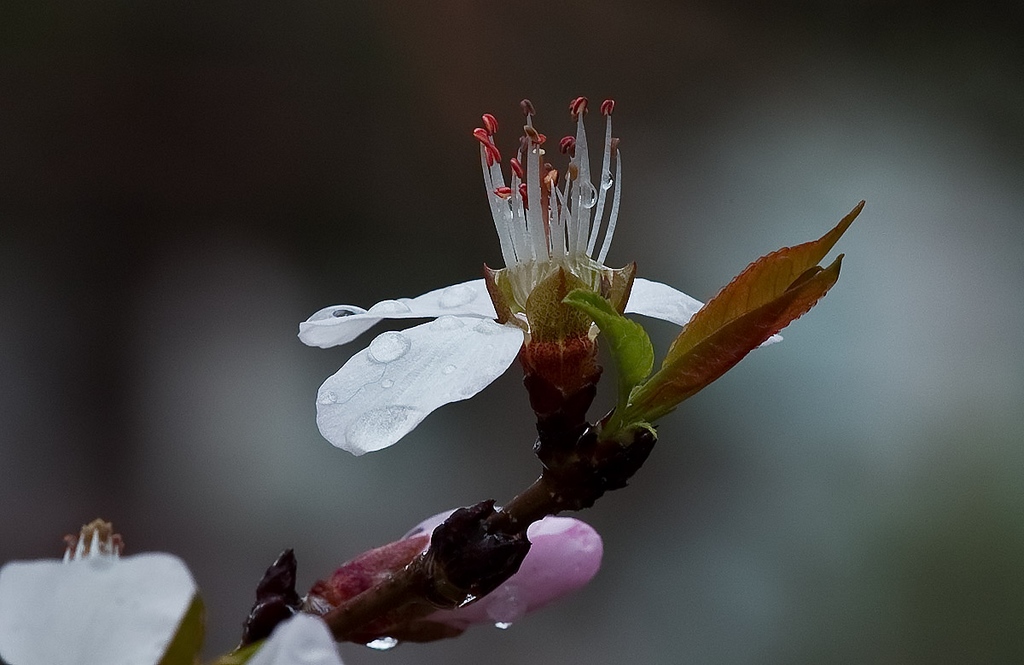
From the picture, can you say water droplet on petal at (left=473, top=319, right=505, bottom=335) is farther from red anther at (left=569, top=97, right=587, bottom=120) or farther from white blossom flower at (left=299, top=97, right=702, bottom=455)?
red anther at (left=569, top=97, right=587, bottom=120)

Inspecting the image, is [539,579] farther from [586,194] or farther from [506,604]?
[586,194]

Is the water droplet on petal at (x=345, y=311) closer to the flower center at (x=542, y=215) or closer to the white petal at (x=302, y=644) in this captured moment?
the flower center at (x=542, y=215)

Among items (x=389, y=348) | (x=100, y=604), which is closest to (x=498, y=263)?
(x=389, y=348)

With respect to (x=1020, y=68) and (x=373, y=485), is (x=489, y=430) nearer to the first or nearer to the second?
(x=373, y=485)

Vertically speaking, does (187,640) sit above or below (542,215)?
below

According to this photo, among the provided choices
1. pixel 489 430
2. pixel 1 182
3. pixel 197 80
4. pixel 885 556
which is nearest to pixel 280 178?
pixel 197 80

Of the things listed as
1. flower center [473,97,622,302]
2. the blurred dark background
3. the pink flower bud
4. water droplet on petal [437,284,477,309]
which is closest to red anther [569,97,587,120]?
flower center [473,97,622,302]
